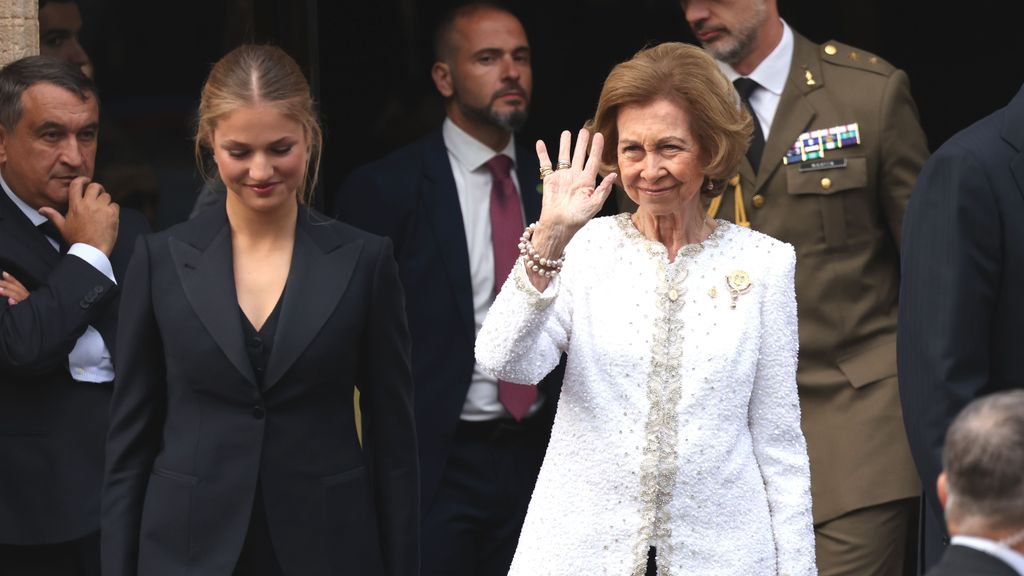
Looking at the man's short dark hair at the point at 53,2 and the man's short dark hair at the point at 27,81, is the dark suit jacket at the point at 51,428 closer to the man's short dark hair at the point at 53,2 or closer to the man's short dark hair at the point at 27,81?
the man's short dark hair at the point at 27,81

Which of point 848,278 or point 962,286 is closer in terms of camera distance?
point 962,286

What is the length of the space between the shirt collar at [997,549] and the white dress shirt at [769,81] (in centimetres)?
245

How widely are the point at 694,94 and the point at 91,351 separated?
158 cm

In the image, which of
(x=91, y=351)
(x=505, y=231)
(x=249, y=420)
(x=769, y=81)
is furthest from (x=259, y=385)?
(x=769, y=81)

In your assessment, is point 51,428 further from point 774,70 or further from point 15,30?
point 774,70

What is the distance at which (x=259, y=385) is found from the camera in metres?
3.71

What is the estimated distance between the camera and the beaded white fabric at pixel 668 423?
3.65 meters

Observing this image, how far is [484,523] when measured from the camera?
5.04 meters

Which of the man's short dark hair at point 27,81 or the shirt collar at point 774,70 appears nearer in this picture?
the man's short dark hair at point 27,81

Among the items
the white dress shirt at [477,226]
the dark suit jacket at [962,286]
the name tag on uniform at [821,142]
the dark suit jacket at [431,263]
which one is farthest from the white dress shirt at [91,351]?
the dark suit jacket at [962,286]

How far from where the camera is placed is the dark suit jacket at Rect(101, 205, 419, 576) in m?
3.71

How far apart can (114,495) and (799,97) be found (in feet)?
7.14

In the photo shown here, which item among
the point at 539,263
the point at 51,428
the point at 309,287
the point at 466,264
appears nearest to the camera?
the point at 539,263

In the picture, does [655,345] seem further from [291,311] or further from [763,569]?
[291,311]
